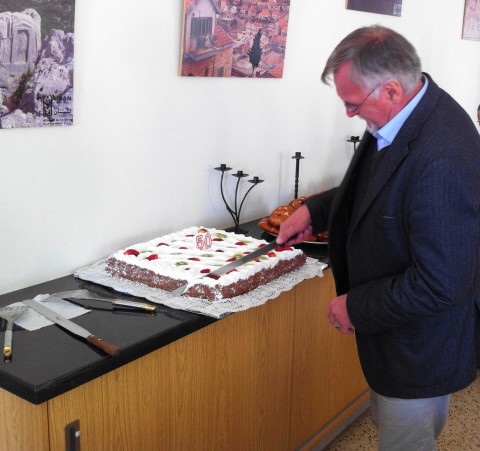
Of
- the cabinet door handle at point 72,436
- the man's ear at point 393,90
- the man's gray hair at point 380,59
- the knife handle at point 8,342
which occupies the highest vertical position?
the man's gray hair at point 380,59

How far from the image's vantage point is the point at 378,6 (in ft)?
9.90

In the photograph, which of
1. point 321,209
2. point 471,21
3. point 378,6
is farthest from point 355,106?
point 471,21

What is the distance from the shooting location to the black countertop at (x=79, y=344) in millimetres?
1278

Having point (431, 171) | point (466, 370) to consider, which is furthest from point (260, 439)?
point (431, 171)

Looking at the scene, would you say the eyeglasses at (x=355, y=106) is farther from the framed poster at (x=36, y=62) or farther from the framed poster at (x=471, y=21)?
the framed poster at (x=471, y=21)

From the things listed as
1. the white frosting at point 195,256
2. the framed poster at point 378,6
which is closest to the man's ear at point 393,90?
the white frosting at point 195,256

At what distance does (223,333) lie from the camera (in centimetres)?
172

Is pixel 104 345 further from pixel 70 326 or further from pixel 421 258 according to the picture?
pixel 421 258

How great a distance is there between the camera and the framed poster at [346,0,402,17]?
287cm

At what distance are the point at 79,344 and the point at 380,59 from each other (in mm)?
891

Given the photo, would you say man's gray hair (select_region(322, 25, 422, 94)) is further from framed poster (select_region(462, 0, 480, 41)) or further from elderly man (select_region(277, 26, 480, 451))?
framed poster (select_region(462, 0, 480, 41))

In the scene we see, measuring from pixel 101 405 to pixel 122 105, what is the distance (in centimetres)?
92

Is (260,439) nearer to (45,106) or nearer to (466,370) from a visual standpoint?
(466,370)

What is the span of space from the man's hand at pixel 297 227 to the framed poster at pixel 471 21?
8.16ft
